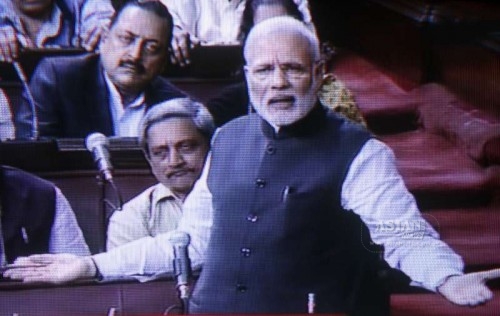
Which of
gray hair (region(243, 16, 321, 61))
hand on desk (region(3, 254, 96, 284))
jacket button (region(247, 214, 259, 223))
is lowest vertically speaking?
hand on desk (region(3, 254, 96, 284))

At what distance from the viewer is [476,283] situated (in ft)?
7.14

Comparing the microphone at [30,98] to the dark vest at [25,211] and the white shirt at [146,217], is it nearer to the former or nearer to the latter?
the dark vest at [25,211]

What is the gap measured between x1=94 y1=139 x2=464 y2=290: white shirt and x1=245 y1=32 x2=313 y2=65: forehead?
25 centimetres

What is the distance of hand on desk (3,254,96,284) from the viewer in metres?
2.12

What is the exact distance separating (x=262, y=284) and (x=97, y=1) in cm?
73

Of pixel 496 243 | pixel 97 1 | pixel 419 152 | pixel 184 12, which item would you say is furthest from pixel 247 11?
pixel 496 243

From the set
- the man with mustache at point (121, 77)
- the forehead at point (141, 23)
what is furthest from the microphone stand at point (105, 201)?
the forehead at point (141, 23)

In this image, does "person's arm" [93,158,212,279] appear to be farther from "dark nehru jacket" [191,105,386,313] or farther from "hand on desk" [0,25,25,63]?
"hand on desk" [0,25,25,63]

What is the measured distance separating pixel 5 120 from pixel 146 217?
1.23 feet

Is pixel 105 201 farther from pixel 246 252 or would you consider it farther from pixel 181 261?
pixel 246 252

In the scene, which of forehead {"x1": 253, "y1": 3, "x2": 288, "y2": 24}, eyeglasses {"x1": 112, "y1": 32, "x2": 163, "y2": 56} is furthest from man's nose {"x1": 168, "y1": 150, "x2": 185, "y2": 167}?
forehead {"x1": 253, "y1": 3, "x2": 288, "y2": 24}

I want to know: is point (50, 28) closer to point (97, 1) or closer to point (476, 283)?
point (97, 1)

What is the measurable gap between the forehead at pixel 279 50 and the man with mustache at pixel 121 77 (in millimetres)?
191

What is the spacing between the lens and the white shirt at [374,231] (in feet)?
7.02
